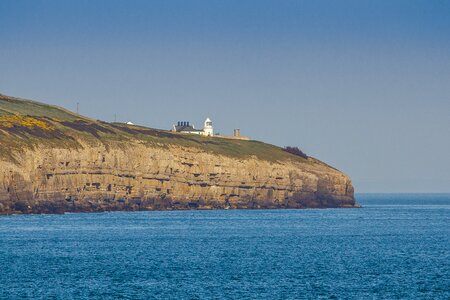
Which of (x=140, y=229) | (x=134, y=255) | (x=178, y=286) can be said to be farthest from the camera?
(x=140, y=229)

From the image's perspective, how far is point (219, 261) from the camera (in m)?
84.5

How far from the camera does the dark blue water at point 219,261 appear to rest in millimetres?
65688

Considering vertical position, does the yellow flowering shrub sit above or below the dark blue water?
above

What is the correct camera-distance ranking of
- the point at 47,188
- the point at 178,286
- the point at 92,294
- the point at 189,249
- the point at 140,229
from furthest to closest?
the point at 47,188 → the point at 140,229 → the point at 189,249 → the point at 178,286 → the point at 92,294

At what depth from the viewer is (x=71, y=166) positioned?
183 meters

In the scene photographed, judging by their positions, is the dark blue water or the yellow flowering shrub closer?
the dark blue water

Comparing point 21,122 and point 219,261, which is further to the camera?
point 21,122

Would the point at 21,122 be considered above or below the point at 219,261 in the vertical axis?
above

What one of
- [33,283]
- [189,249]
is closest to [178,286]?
[33,283]

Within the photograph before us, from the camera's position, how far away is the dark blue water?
216ft

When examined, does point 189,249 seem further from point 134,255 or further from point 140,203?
point 140,203

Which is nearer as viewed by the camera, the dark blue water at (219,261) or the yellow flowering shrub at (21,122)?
the dark blue water at (219,261)

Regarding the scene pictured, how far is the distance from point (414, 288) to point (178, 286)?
51.8 ft

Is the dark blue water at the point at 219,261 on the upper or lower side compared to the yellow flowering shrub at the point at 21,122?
lower
